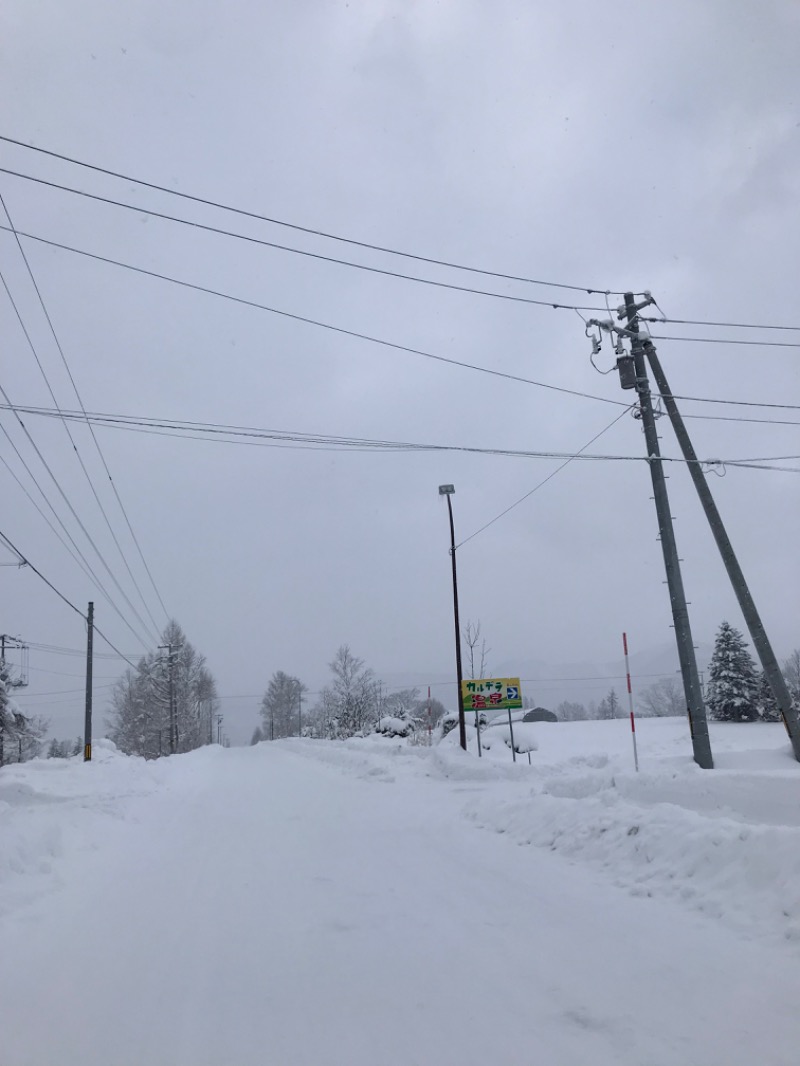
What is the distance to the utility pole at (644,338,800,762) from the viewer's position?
15.9 metres

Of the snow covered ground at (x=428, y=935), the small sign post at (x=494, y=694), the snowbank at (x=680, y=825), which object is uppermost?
the small sign post at (x=494, y=694)

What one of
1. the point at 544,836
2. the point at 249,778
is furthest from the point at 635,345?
the point at 249,778

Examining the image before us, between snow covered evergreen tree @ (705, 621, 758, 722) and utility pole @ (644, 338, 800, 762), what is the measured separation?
21943 millimetres

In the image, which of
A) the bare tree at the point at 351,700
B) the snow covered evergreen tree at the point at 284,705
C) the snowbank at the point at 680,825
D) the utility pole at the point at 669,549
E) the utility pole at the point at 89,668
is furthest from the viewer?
the snow covered evergreen tree at the point at 284,705

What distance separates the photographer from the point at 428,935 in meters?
5.95

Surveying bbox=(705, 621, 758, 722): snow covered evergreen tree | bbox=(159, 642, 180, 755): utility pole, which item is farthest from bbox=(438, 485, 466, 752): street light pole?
bbox=(159, 642, 180, 755): utility pole

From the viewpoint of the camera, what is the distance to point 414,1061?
3857 mm

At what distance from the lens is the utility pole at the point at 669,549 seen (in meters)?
15.7

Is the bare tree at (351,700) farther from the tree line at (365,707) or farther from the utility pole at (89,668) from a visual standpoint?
the utility pole at (89,668)

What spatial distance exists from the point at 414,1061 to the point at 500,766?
1509 centimetres

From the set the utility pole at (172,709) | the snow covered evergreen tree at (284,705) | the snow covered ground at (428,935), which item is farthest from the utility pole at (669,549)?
the snow covered evergreen tree at (284,705)

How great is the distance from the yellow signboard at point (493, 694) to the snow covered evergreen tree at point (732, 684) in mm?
19412

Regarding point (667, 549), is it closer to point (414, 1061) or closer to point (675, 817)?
point (675, 817)

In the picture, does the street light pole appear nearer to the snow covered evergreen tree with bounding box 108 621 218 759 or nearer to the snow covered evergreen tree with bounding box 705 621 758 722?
the snow covered evergreen tree with bounding box 705 621 758 722
